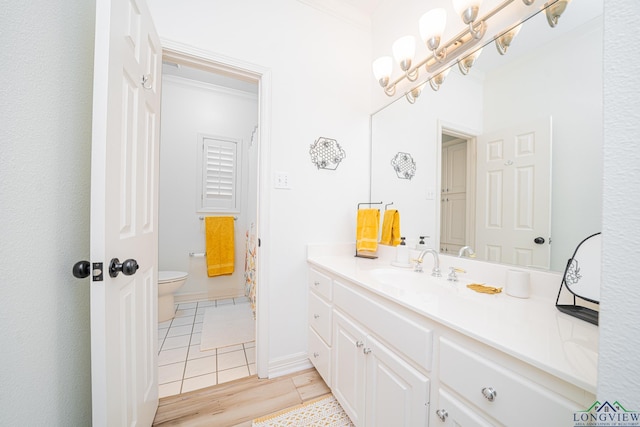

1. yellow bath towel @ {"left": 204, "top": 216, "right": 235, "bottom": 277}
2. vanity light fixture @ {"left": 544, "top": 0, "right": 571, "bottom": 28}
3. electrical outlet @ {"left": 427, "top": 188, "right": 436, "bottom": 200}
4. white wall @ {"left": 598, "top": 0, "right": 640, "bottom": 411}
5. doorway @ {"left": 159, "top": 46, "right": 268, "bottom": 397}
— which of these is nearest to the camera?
white wall @ {"left": 598, "top": 0, "right": 640, "bottom": 411}

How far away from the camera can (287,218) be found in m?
1.63

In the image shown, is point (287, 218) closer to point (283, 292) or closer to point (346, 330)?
point (283, 292)

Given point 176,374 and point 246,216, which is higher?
point 246,216

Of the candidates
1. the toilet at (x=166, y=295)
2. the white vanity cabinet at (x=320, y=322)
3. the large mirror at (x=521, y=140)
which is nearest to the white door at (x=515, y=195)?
the large mirror at (x=521, y=140)

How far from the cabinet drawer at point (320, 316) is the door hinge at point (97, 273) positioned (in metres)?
1.01

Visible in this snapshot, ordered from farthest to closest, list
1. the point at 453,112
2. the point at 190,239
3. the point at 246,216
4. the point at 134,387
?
the point at 246,216 → the point at 190,239 → the point at 453,112 → the point at 134,387

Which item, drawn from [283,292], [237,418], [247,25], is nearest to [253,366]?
[237,418]

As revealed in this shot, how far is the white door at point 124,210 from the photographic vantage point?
27.3 inches

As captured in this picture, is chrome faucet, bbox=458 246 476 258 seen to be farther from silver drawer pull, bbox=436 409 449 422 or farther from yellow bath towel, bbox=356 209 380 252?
silver drawer pull, bbox=436 409 449 422

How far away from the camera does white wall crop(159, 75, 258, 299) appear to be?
8.86 feet

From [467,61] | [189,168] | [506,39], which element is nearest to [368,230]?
[467,61]

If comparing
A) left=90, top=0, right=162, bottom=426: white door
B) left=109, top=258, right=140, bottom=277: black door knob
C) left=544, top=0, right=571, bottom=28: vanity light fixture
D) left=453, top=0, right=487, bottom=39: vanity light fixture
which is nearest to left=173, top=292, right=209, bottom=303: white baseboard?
left=90, top=0, right=162, bottom=426: white door

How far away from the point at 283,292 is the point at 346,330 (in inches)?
23.0

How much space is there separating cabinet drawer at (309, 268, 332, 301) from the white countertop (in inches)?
9.8
